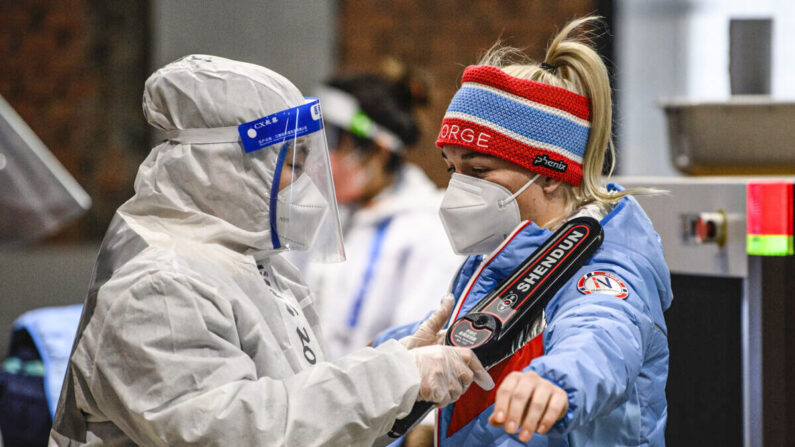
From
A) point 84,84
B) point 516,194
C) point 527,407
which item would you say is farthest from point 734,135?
point 84,84

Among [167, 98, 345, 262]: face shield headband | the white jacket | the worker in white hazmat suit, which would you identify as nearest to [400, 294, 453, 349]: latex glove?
the worker in white hazmat suit

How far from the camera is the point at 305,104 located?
1.75 metres

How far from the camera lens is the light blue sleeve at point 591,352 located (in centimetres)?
127

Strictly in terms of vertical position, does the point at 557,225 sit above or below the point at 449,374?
above

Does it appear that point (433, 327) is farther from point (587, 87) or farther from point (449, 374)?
point (587, 87)

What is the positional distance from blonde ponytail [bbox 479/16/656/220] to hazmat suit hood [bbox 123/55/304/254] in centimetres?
50

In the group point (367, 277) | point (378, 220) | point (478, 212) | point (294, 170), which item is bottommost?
point (367, 277)

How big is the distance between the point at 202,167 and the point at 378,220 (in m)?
1.84

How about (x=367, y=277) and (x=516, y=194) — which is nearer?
(x=516, y=194)

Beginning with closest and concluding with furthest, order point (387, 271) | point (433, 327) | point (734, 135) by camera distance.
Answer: point (433, 327), point (734, 135), point (387, 271)

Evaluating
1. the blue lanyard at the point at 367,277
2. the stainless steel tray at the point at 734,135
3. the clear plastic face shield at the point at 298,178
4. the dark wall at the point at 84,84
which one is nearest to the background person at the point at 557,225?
the clear plastic face shield at the point at 298,178

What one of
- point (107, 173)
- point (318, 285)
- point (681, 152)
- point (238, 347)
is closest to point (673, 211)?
point (681, 152)

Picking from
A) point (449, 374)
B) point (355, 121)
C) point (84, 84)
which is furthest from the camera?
point (84, 84)

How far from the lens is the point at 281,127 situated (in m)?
1.69
